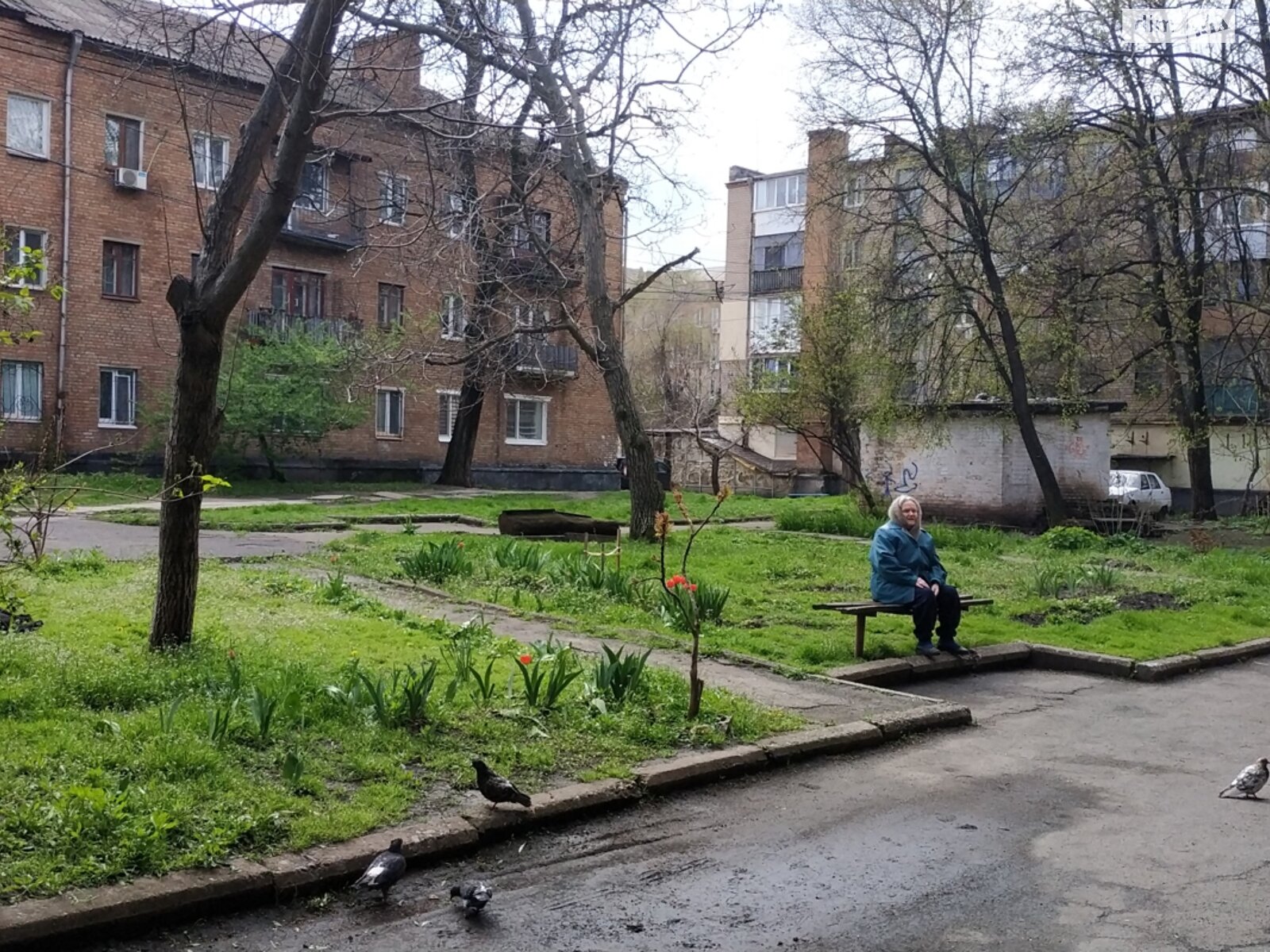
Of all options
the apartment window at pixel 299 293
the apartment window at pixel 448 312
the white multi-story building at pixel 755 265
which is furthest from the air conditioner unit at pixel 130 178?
the white multi-story building at pixel 755 265

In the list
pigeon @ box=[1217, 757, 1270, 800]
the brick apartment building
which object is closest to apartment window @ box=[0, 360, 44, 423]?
the brick apartment building

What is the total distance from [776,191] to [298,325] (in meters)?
29.2

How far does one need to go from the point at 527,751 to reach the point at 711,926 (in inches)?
83.8

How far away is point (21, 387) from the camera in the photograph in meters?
30.5

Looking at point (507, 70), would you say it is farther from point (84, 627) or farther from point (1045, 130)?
point (1045, 130)

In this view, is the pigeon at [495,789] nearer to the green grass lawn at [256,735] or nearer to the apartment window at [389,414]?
the green grass lawn at [256,735]

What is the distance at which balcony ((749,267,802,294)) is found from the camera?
52.4 metres

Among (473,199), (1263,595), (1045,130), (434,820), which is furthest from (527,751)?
(1045,130)

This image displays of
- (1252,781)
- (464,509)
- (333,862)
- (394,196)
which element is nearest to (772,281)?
(464,509)

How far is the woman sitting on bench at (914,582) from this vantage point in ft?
33.8

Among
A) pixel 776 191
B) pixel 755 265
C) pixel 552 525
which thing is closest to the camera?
pixel 552 525

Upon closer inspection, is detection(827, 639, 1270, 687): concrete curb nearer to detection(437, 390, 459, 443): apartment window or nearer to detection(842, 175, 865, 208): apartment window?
detection(842, 175, 865, 208): apartment window

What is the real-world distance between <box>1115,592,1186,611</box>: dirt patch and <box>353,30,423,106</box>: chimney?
360 inches

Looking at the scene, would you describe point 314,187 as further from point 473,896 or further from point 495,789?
point 473,896
